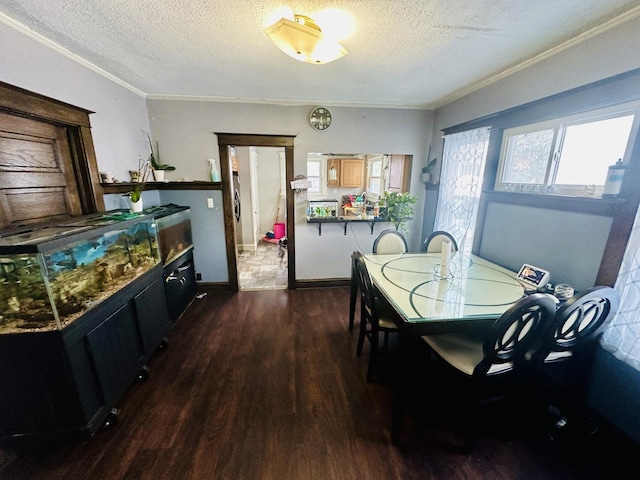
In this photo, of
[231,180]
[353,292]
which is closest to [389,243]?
[353,292]

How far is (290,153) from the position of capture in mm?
3336

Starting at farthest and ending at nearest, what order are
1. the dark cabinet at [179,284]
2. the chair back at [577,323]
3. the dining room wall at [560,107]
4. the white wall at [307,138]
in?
the white wall at [307,138]
the dark cabinet at [179,284]
the dining room wall at [560,107]
the chair back at [577,323]

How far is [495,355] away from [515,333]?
0.16m

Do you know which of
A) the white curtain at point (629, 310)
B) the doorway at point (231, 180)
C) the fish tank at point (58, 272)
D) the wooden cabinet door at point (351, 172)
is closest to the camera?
the fish tank at point (58, 272)

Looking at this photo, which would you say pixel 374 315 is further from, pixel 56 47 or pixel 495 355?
pixel 56 47

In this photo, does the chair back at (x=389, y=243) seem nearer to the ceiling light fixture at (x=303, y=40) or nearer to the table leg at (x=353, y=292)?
the table leg at (x=353, y=292)

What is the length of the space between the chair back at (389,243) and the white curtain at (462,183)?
0.70 meters

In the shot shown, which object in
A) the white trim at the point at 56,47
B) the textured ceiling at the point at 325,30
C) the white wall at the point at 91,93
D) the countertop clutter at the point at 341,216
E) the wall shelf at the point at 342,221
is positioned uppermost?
the textured ceiling at the point at 325,30

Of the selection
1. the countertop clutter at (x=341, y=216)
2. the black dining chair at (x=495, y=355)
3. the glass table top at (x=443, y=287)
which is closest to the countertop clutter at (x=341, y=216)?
the countertop clutter at (x=341, y=216)

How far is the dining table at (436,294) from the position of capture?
1.50 m

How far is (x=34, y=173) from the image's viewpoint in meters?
1.81

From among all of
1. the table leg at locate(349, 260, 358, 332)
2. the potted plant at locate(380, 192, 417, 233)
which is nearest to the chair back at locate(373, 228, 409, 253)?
the table leg at locate(349, 260, 358, 332)

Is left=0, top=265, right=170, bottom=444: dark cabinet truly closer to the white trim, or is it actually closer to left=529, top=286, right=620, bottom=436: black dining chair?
the white trim

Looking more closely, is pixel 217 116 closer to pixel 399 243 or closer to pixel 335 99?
pixel 335 99
